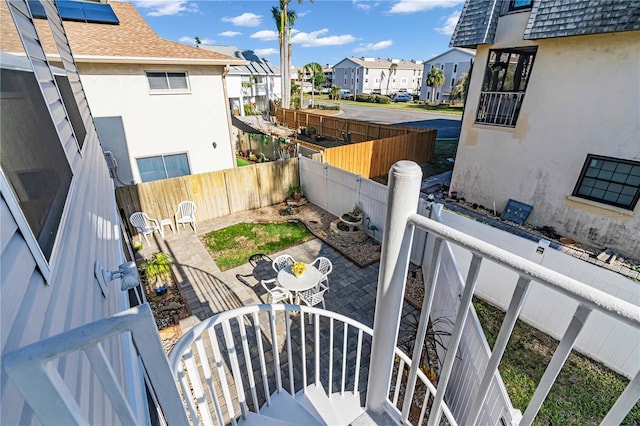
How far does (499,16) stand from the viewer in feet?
25.9

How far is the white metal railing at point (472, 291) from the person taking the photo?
745mm

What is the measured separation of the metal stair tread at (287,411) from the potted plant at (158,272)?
397 cm

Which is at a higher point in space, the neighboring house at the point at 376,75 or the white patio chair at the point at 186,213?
the neighboring house at the point at 376,75

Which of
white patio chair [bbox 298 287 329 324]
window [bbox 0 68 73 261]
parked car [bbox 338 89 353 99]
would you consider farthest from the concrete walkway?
parked car [bbox 338 89 353 99]

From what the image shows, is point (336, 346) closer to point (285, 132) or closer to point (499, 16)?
point (499, 16)

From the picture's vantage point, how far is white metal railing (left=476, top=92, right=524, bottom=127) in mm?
8320

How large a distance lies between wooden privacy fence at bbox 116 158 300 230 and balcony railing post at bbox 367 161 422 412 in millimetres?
8329

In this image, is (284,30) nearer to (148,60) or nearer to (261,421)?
(148,60)

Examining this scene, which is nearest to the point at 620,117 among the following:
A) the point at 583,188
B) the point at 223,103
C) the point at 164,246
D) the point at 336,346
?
the point at 583,188

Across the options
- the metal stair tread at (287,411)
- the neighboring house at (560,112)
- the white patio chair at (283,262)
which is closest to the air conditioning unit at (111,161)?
the white patio chair at (283,262)

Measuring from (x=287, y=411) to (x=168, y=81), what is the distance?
9555 mm

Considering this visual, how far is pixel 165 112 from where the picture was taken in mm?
8883

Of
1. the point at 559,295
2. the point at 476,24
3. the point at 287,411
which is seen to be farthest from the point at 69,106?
the point at 476,24

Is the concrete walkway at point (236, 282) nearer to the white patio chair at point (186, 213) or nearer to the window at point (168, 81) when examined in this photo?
the white patio chair at point (186, 213)
